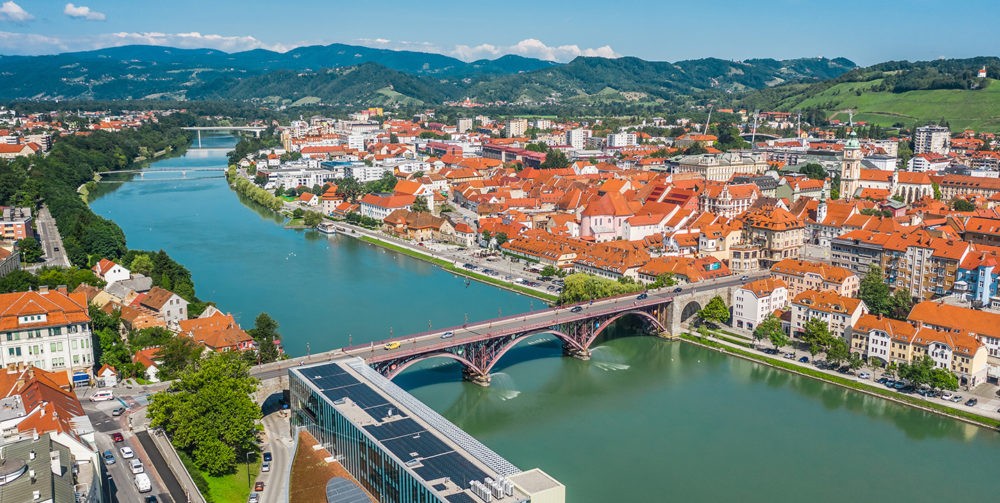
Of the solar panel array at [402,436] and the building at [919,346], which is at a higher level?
the solar panel array at [402,436]

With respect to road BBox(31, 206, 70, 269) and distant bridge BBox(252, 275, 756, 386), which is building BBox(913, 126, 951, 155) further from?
road BBox(31, 206, 70, 269)

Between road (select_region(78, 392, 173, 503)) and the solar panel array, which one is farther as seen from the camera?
road (select_region(78, 392, 173, 503))

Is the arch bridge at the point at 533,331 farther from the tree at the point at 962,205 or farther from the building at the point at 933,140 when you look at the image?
the building at the point at 933,140

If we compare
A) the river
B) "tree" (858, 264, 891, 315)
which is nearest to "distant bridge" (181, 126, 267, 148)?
the river

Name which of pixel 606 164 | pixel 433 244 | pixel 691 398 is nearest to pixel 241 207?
pixel 433 244

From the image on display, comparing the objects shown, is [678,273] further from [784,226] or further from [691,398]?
[691,398]

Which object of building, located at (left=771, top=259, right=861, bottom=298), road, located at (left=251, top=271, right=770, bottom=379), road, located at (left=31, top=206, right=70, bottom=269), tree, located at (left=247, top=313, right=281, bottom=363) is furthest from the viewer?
road, located at (left=31, top=206, right=70, bottom=269)

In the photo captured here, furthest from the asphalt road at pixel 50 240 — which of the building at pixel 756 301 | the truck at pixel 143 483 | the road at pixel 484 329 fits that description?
the building at pixel 756 301
